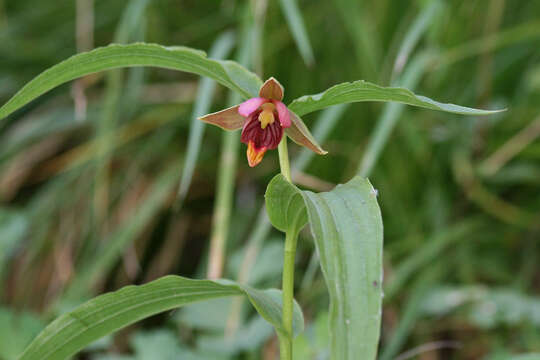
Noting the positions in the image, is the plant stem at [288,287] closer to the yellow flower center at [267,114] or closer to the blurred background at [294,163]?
→ the yellow flower center at [267,114]

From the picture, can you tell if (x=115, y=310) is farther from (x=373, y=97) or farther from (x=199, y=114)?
(x=199, y=114)

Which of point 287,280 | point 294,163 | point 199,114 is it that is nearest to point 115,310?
point 287,280

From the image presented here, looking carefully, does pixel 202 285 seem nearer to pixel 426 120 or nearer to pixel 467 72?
pixel 426 120

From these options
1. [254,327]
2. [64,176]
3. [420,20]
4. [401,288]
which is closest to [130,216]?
[64,176]

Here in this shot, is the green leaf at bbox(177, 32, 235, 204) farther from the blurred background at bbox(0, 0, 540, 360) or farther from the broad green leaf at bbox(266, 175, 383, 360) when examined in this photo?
the broad green leaf at bbox(266, 175, 383, 360)

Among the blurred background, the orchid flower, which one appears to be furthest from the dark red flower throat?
the blurred background
